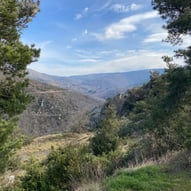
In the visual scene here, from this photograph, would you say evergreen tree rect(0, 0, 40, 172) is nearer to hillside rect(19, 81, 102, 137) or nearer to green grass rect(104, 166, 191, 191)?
green grass rect(104, 166, 191, 191)

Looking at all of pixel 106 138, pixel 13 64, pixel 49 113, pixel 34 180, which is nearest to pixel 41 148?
pixel 106 138

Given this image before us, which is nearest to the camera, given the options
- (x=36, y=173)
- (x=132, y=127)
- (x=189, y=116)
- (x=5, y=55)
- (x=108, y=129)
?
(x=5, y=55)

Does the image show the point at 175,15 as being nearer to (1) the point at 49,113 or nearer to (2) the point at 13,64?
(2) the point at 13,64

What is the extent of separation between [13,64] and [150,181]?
23.2ft

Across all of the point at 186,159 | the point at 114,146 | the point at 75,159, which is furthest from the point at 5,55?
the point at 114,146

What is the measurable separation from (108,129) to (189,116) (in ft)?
46.1

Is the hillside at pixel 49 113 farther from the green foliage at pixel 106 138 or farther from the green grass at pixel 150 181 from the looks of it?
the green grass at pixel 150 181

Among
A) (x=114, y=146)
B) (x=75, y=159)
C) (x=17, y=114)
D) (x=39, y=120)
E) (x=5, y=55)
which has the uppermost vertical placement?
(x=5, y=55)

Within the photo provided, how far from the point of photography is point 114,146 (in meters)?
24.0

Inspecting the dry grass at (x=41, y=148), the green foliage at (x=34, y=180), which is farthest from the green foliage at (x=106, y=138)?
the green foliage at (x=34, y=180)

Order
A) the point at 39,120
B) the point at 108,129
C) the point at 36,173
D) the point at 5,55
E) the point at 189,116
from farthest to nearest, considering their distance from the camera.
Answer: the point at 39,120, the point at 108,129, the point at 36,173, the point at 189,116, the point at 5,55

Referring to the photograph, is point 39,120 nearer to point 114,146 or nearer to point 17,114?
point 114,146

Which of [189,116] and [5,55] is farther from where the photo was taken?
[189,116]

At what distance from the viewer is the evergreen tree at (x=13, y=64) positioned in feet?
38.2
